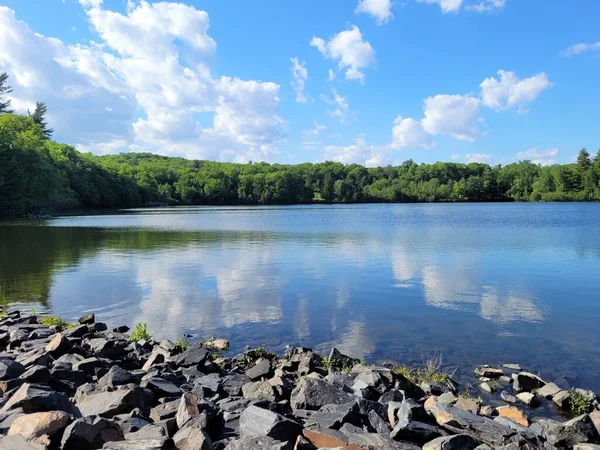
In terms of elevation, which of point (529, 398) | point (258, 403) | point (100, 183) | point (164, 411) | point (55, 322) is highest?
point (100, 183)

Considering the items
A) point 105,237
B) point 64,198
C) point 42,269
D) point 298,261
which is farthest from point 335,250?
point 64,198

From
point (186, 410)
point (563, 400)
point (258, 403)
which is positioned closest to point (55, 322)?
point (258, 403)

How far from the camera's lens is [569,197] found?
164 metres

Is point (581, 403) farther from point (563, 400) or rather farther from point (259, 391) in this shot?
point (259, 391)

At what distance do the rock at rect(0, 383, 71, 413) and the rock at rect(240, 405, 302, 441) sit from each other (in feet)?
8.08

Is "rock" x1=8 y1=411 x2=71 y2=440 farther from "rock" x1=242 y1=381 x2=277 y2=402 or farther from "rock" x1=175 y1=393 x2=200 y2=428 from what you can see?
"rock" x1=242 y1=381 x2=277 y2=402

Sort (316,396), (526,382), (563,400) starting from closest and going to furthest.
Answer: (316,396) < (563,400) < (526,382)

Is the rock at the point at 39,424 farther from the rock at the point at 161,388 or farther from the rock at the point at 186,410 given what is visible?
the rock at the point at 161,388

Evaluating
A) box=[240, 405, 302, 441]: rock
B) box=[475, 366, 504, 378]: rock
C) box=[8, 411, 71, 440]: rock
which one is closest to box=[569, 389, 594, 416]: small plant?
box=[475, 366, 504, 378]: rock

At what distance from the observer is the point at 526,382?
388 inches

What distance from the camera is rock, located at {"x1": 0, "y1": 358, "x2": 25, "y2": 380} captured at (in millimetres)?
8148

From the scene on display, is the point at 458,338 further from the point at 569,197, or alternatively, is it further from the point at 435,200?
the point at 435,200

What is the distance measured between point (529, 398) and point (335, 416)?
4.48 metres

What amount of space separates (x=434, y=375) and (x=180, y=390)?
17.4 feet
